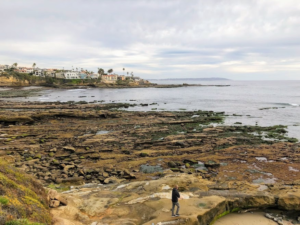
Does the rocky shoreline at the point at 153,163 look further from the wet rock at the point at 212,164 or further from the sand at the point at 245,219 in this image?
the sand at the point at 245,219

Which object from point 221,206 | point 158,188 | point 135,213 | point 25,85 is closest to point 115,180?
point 158,188

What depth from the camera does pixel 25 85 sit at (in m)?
135

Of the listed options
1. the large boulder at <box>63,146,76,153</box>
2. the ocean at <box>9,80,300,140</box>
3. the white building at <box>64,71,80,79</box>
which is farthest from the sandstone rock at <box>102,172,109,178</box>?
the white building at <box>64,71,80,79</box>

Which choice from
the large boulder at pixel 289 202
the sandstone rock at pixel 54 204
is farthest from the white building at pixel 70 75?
the large boulder at pixel 289 202

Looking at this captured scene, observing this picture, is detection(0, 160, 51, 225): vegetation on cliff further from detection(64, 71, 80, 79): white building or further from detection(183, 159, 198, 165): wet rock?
detection(64, 71, 80, 79): white building

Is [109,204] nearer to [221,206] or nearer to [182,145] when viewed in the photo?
[221,206]

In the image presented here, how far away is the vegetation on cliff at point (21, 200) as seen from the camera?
6586mm

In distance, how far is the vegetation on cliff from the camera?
21.6ft

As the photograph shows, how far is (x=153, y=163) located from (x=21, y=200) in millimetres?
12790

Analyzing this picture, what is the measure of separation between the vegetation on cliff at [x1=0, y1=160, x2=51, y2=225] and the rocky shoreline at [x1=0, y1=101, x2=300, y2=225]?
41.9 inches

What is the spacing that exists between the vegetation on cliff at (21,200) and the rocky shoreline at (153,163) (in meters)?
1.06

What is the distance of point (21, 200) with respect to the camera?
7980 millimetres

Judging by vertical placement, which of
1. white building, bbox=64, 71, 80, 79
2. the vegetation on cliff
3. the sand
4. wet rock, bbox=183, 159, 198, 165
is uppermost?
white building, bbox=64, 71, 80, 79

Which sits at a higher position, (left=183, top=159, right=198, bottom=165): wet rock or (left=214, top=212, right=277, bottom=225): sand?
(left=214, top=212, right=277, bottom=225): sand
